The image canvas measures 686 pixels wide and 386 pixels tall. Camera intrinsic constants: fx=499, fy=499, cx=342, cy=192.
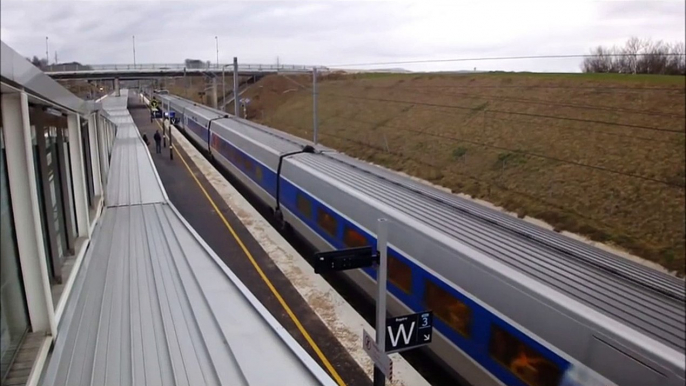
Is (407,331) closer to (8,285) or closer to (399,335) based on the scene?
(399,335)

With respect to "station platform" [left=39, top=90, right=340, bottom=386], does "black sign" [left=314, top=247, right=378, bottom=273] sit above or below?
above

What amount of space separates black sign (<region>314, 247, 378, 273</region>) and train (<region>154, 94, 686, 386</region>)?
4.37 feet

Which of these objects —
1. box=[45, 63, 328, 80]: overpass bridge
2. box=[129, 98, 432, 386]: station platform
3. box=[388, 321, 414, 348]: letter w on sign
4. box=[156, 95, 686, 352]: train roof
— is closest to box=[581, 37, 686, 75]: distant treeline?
box=[156, 95, 686, 352]: train roof

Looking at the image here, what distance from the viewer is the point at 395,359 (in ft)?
24.6

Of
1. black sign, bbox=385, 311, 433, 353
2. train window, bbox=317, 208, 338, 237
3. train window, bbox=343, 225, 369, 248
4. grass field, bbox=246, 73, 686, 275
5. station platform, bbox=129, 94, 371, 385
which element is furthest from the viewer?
train window, bbox=317, 208, 338, 237

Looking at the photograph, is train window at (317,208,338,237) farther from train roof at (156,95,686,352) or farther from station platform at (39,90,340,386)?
station platform at (39,90,340,386)

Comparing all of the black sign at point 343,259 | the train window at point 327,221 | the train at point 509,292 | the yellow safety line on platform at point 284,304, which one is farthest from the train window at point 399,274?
the train window at point 327,221

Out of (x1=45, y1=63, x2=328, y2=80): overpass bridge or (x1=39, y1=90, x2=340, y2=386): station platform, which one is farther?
(x1=45, y1=63, x2=328, y2=80): overpass bridge

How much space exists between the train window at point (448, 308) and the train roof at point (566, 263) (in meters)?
0.75

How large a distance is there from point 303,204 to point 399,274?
15.3ft

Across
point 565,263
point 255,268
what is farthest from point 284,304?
point 565,263

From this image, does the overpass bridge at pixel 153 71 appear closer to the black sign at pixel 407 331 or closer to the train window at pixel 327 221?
the train window at pixel 327 221

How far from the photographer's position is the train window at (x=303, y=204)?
11.3m

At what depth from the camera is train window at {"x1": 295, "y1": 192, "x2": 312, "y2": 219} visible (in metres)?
11.3
